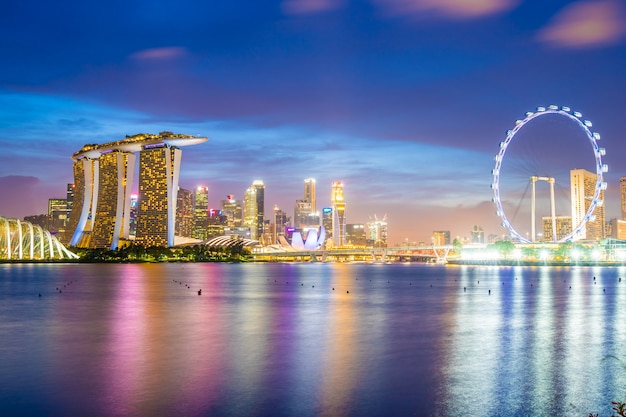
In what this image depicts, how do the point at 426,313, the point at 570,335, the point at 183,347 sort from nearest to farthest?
the point at 183,347 → the point at 570,335 → the point at 426,313

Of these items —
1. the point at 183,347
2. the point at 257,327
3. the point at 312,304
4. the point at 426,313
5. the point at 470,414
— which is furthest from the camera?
the point at 312,304

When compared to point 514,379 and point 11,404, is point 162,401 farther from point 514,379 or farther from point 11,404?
point 514,379

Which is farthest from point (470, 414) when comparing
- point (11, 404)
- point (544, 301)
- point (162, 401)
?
point (544, 301)

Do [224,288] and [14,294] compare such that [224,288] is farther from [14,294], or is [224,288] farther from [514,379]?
[514,379]

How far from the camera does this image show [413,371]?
2919cm

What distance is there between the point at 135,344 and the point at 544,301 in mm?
47001

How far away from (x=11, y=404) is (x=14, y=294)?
5592cm

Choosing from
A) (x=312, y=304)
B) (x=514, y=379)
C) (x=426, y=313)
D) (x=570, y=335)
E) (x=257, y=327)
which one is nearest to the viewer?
(x=514, y=379)

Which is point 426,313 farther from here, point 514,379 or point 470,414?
point 470,414

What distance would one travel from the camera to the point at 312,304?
209ft

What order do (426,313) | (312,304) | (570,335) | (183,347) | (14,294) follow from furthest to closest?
(14,294) < (312,304) < (426,313) < (570,335) < (183,347)

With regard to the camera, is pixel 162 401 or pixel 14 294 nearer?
pixel 162 401

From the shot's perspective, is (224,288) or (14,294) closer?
(14,294)

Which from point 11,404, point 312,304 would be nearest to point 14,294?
point 312,304
